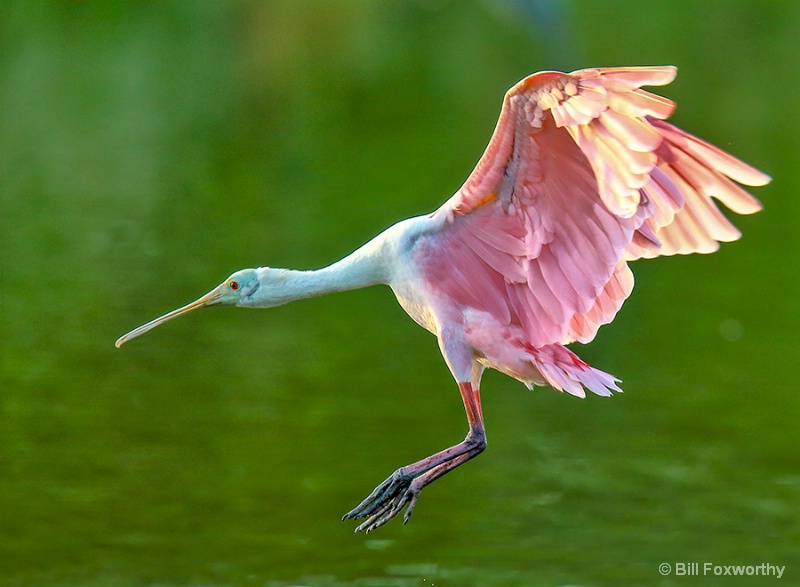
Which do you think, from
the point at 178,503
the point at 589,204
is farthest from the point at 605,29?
the point at 589,204

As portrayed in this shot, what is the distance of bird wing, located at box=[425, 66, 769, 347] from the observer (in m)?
3.70

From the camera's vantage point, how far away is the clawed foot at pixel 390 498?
410cm

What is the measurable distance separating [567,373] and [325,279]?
717mm

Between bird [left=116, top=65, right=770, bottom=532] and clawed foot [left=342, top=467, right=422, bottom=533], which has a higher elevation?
bird [left=116, top=65, right=770, bottom=532]

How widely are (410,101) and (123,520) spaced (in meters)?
9.38

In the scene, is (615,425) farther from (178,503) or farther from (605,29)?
(605,29)

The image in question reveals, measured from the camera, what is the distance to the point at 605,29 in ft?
59.5

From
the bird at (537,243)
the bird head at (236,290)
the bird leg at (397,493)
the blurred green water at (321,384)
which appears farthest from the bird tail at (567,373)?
the blurred green water at (321,384)

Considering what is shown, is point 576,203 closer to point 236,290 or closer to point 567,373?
point 567,373

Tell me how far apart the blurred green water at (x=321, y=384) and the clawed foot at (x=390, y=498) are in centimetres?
241

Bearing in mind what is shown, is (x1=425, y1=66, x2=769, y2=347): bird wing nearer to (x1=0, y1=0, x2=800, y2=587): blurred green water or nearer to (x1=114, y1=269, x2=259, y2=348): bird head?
(x1=114, y1=269, x2=259, y2=348): bird head

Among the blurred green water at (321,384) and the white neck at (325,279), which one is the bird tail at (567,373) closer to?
the white neck at (325,279)

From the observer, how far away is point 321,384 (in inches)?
332

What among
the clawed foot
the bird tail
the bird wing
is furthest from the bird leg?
the bird wing
